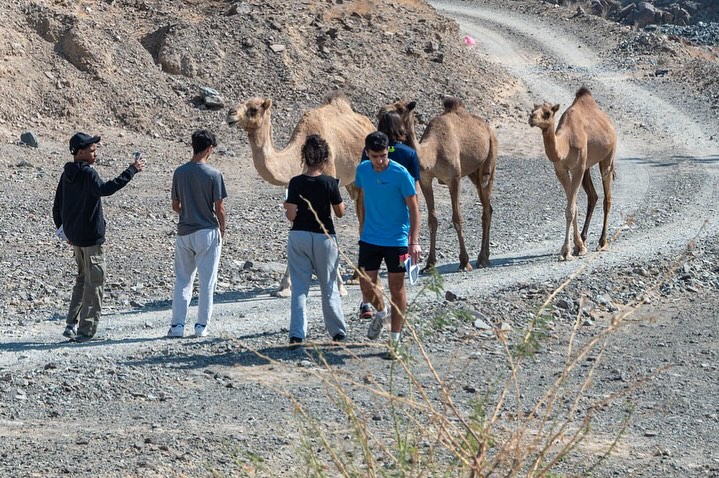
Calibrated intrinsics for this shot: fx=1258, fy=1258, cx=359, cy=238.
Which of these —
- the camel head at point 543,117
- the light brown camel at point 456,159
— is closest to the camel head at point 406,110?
the light brown camel at point 456,159

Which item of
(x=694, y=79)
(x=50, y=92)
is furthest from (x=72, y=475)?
(x=694, y=79)

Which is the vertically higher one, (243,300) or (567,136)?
(567,136)

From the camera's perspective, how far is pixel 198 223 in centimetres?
1129

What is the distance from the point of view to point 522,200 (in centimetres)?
2123

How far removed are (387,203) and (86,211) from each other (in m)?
2.73

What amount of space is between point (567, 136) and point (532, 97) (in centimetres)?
1605

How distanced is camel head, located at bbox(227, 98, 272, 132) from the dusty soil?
1880 millimetres

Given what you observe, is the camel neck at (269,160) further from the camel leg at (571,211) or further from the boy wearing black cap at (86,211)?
the camel leg at (571,211)

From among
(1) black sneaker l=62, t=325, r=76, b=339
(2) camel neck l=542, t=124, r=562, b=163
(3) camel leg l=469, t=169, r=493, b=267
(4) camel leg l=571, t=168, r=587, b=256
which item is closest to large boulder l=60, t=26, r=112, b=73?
(3) camel leg l=469, t=169, r=493, b=267

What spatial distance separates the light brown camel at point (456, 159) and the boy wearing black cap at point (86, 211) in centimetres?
470

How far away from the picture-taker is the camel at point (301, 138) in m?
13.2

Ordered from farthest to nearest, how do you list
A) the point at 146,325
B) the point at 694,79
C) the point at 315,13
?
the point at 694,79 → the point at 315,13 → the point at 146,325

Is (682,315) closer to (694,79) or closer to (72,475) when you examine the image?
(72,475)

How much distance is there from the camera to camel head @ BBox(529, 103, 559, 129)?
1521 centimetres
